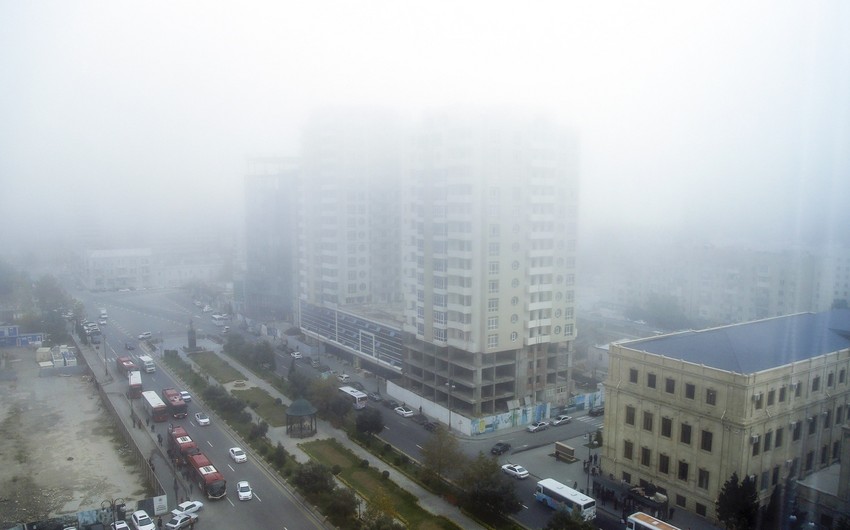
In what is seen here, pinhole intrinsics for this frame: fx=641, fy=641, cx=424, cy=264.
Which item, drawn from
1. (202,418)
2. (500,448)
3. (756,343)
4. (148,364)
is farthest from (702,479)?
(148,364)

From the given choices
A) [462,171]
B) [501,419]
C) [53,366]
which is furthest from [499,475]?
[53,366]

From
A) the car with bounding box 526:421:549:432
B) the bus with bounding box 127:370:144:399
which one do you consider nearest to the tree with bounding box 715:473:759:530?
the car with bounding box 526:421:549:432

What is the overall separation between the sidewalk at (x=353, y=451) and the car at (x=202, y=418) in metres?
0.96

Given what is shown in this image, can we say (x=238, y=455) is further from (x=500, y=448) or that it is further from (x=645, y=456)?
(x=645, y=456)

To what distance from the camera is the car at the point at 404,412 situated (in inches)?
373

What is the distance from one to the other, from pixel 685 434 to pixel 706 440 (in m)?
0.23

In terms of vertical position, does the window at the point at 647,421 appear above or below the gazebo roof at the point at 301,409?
above

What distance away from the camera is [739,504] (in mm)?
5559

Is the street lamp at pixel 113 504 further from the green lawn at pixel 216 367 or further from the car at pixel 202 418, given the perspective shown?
the green lawn at pixel 216 367

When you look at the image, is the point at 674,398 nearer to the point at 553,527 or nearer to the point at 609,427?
the point at 609,427

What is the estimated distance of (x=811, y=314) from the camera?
8297mm

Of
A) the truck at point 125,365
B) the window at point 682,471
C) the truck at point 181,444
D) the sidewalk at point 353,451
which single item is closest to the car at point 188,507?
the truck at point 181,444

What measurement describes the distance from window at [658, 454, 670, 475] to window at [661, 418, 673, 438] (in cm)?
22

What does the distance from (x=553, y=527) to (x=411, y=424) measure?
4046 mm
